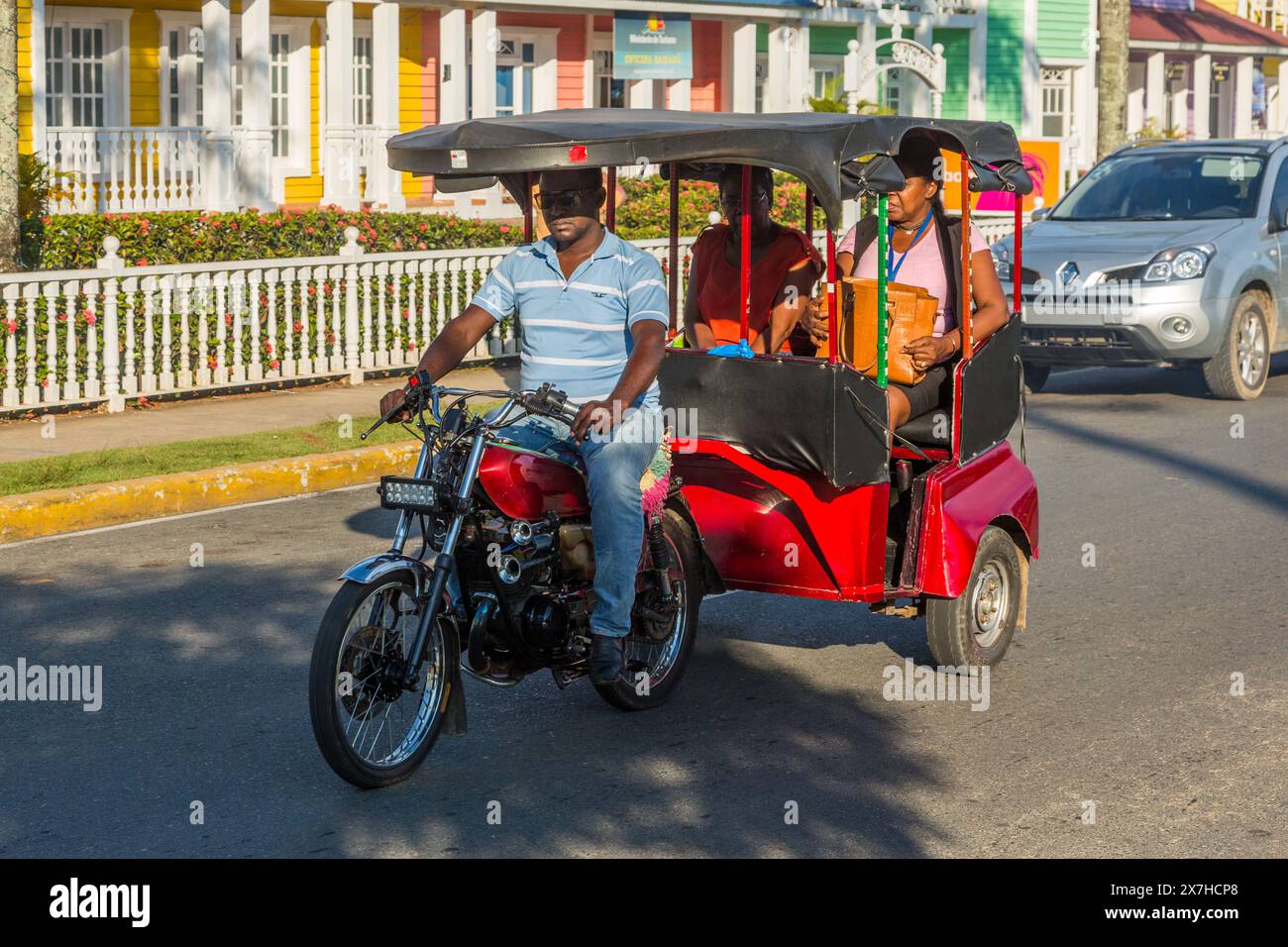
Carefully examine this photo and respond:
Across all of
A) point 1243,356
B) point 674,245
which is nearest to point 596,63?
point 1243,356

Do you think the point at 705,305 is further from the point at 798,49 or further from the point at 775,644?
the point at 798,49

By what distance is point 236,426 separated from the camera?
12.5m

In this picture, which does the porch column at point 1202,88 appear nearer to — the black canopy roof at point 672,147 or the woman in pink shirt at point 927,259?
the woman in pink shirt at point 927,259

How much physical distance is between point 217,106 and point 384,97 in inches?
125

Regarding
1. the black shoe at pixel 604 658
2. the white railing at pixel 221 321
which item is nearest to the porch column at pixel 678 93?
the white railing at pixel 221 321

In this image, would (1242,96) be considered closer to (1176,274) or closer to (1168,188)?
(1168,188)

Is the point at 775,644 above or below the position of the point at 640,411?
below

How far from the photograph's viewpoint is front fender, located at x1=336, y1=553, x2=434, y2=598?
551cm

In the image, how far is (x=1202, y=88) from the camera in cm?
4644

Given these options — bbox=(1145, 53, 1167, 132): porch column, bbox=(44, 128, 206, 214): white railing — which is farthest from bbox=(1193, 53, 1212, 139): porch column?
bbox=(44, 128, 206, 214): white railing

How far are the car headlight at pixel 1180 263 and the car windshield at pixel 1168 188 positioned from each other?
0.88 metres

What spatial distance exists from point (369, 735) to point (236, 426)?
7.16 metres

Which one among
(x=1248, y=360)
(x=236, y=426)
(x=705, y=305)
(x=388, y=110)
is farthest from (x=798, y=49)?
(x=705, y=305)

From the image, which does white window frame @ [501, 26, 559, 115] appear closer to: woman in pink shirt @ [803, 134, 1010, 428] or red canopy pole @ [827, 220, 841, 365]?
woman in pink shirt @ [803, 134, 1010, 428]
